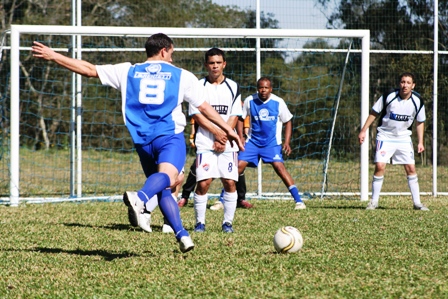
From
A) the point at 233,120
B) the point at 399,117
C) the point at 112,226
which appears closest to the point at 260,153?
the point at 399,117

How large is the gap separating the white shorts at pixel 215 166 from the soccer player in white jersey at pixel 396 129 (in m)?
3.45

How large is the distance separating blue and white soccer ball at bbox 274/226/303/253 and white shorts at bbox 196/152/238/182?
1758 millimetres

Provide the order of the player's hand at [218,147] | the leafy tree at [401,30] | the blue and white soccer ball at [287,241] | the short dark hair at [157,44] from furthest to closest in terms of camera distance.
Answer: the leafy tree at [401,30]
the player's hand at [218,147]
the blue and white soccer ball at [287,241]
the short dark hair at [157,44]

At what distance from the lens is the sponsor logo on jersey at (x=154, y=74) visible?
6.23 m

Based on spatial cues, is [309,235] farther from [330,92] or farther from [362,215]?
[330,92]

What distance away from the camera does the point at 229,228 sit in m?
8.33

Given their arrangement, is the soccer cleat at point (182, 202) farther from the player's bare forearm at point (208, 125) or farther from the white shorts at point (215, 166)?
the player's bare forearm at point (208, 125)

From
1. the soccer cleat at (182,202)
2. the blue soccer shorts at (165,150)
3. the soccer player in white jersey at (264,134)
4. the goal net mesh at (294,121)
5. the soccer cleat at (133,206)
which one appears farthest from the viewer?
the goal net mesh at (294,121)

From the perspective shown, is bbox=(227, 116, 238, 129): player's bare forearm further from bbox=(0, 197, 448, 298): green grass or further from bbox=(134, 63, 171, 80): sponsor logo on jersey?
bbox=(134, 63, 171, 80): sponsor logo on jersey

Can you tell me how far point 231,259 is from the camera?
6309 millimetres

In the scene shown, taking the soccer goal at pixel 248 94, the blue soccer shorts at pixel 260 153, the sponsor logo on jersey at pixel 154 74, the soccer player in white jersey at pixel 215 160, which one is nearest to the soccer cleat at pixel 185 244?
the sponsor logo on jersey at pixel 154 74

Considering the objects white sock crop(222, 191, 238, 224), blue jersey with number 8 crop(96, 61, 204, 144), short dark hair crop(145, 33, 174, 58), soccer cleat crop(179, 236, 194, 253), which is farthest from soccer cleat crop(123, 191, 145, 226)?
white sock crop(222, 191, 238, 224)

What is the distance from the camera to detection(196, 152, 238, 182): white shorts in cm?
820

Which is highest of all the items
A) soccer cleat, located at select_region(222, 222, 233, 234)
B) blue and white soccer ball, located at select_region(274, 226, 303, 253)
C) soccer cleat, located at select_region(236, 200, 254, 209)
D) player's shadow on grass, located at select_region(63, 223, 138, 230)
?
blue and white soccer ball, located at select_region(274, 226, 303, 253)
